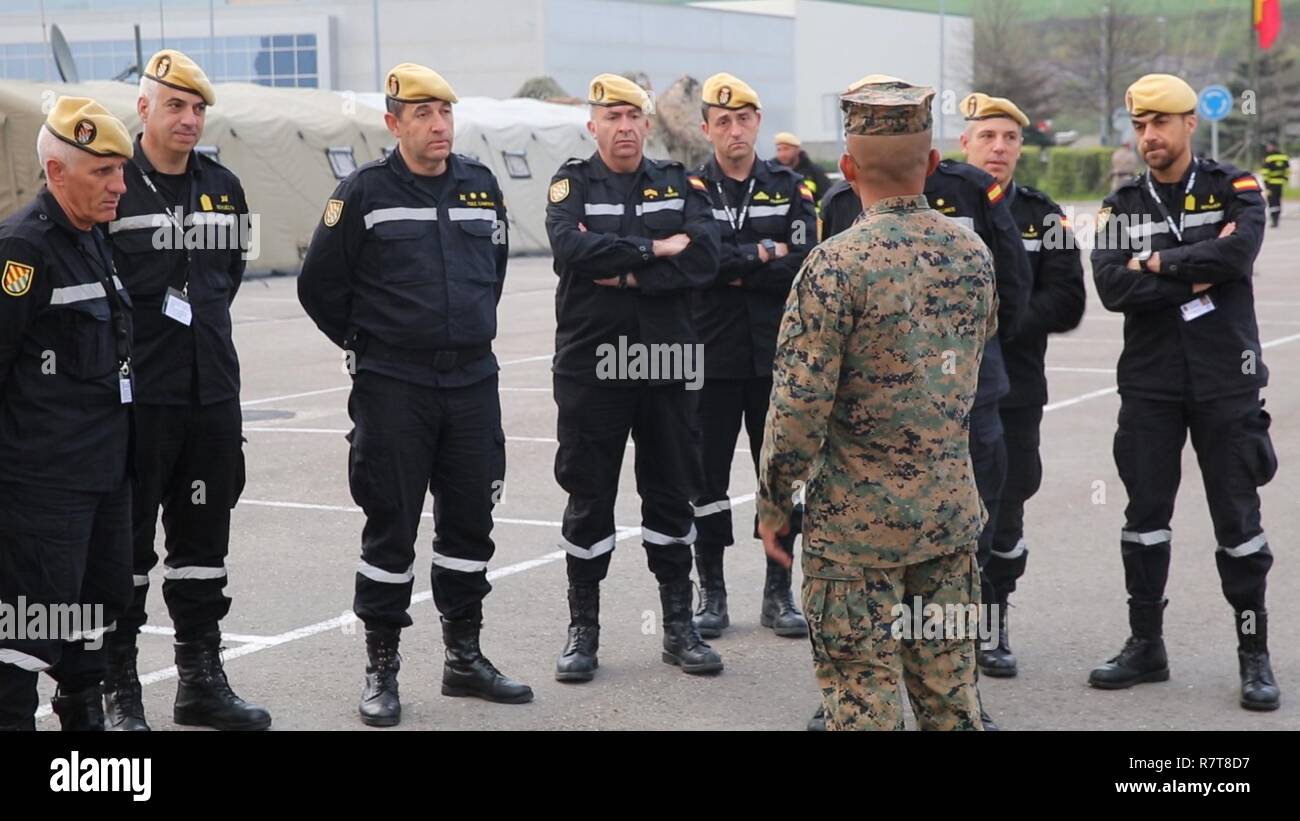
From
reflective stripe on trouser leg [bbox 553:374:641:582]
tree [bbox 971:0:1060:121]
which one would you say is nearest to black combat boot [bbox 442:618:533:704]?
reflective stripe on trouser leg [bbox 553:374:641:582]

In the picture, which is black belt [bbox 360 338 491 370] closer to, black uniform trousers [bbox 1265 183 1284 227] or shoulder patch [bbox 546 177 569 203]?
shoulder patch [bbox 546 177 569 203]

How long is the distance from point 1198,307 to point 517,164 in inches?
1133

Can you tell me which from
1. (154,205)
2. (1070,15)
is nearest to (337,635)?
(154,205)

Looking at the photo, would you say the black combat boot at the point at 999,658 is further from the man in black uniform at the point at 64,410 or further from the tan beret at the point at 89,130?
the tan beret at the point at 89,130

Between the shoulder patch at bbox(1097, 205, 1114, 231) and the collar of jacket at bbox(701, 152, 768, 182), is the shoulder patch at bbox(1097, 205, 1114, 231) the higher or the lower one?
the lower one

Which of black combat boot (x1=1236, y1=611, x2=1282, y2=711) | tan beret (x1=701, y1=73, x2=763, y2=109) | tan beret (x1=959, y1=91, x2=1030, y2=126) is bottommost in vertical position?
black combat boot (x1=1236, y1=611, x2=1282, y2=711)

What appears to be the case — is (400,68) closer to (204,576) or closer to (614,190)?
(614,190)

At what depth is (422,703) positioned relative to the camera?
6.27 m

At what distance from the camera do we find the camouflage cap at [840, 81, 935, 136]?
414 centimetres

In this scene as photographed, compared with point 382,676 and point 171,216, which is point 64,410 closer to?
point 171,216

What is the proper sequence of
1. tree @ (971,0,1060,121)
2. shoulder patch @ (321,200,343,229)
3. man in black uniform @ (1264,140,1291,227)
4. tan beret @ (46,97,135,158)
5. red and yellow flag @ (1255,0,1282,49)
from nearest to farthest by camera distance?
tan beret @ (46,97,135,158)
shoulder patch @ (321,200,343,229)
man in black uniform @ (1264,140,1291,227)
red and yellow flag @ (1255,0,1282,49)
tree @ (971,0,1060,121)

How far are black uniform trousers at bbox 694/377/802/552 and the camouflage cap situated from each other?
126 inches

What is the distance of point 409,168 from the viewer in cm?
621

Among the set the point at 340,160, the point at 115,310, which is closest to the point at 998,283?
the point at 115,310
